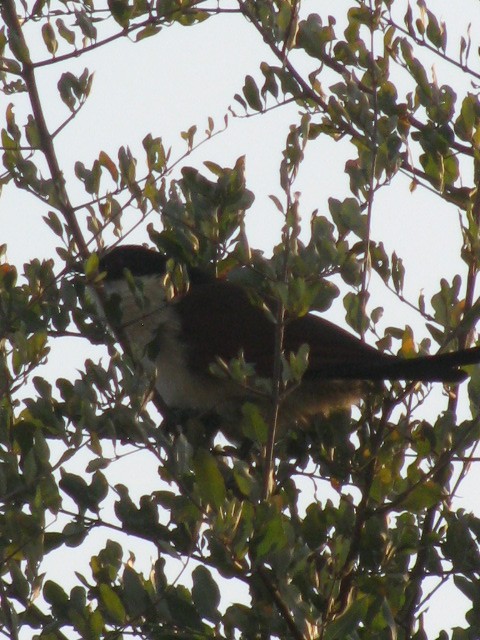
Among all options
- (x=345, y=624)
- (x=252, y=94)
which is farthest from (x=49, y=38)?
(x=345, y=624)

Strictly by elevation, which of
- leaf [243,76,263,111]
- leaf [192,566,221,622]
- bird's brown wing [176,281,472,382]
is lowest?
leaf [192,566,221,622]

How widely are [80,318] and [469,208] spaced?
3.94ft

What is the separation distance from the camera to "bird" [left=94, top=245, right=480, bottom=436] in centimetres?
377

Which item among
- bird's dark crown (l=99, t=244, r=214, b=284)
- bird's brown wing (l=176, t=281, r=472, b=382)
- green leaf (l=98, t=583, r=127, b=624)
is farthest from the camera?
bird's dark crown (l=99, t=244, r=214, b=284)

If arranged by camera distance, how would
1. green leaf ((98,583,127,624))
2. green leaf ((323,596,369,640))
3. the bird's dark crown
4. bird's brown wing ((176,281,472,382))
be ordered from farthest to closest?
the bird's dark crown → bird's brown wing ((176,281,472,382)) → green leaf ((98,583,127,624)) → green leaf ((323,596,369,640))

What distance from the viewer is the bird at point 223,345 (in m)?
3.77

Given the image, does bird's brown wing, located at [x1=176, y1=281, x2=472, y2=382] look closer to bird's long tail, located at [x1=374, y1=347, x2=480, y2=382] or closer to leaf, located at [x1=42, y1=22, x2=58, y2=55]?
bird's long tail, located at [x1=374, y1=347, x2=480, y2=382]

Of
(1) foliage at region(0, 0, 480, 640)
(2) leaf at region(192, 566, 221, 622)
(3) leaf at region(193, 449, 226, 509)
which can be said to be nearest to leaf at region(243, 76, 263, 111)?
(1) foliage at region(0, 0, 480, 640)

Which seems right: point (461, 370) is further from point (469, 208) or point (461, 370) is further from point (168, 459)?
point (168, 459)

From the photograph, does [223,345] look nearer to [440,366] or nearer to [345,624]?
[440,366]

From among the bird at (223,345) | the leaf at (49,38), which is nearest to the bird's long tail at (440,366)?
the bird at (223,345)

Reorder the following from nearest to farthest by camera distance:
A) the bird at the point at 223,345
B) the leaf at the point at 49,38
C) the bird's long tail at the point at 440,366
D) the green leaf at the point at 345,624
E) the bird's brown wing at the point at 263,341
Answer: the green leaf at the point at 345,624 → the bird's long tail at the point at 440,366 → the leaf at the point at 49,38 → the bird's brown wing at the point at 263,341 → the bird at the point at 223,345

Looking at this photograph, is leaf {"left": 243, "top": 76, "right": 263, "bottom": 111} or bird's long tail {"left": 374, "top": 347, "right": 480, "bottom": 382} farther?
leaf {"left": 243, "top": 76, "right": 263, "bottom": 111}

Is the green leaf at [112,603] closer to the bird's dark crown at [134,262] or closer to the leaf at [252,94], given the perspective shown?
the leaf at [252,94]
